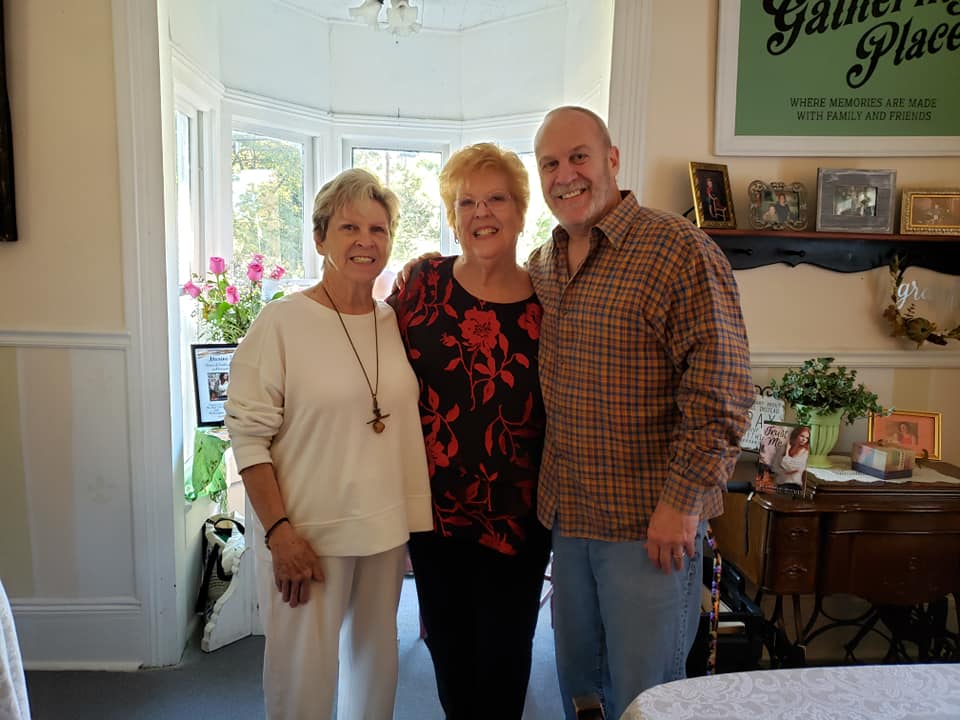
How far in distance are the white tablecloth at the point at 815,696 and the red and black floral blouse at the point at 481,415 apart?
2.17 feet

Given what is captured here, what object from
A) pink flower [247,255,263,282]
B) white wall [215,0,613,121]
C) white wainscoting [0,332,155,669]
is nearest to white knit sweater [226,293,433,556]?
white wainscoting [0,332,155,669]

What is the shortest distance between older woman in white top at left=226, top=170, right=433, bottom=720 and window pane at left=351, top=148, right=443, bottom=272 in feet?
8.27

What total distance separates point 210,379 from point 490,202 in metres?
1.40

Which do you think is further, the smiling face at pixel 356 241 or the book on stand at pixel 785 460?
the book on stand at pixel 785 460

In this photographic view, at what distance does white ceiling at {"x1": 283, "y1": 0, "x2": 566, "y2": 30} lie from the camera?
132 inches

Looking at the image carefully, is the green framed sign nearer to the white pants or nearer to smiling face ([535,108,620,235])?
smiling face ([535,108,620,235])

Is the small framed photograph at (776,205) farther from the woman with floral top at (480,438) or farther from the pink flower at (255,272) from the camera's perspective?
the pink flower at (255,272)

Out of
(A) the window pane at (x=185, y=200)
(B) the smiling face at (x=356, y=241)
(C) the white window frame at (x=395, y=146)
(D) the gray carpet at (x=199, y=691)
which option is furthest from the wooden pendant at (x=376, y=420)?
(C) the white window frame at (x=395, y=146)

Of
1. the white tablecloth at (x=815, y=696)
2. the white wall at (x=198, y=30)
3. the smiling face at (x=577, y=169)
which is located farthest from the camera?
the white wall at (x=198, y=30)

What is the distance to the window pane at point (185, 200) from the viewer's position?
2783 mm

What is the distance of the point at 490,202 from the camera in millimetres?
1499

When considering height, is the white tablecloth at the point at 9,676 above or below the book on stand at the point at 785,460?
below

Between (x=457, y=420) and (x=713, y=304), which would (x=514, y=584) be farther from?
(x=713, y=304)

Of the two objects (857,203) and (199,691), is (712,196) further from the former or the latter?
(199,691)
